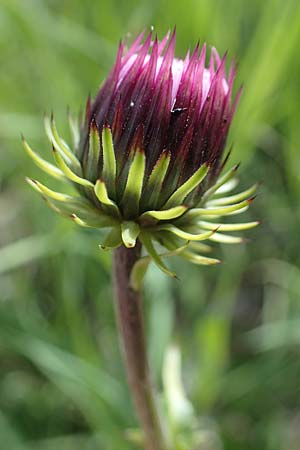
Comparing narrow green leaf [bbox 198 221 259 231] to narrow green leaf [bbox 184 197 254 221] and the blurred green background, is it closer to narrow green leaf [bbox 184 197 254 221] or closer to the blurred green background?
narrow green leaf [bbox 184 197 254 221]

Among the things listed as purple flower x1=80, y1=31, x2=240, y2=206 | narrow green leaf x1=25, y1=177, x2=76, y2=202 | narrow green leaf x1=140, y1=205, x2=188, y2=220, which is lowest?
narrow green leaf x1=140, y1=205, x2=188, y2=220

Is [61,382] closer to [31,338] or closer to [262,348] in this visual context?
[31,338]

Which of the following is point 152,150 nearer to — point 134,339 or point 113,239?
point 113,239

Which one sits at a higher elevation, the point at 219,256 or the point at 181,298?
the point at 219,256

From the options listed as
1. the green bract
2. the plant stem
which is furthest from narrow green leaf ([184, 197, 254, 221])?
the plant stem

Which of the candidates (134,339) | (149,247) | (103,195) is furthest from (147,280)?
(103,195)

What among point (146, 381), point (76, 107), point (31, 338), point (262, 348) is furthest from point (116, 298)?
point (76, 107)
